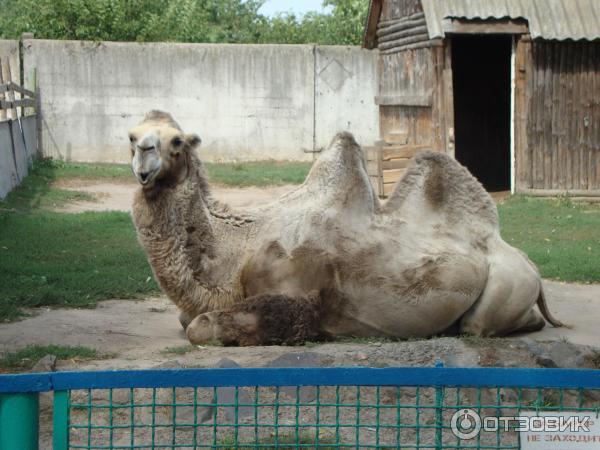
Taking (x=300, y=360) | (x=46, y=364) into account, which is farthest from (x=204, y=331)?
(x=46, y=364)

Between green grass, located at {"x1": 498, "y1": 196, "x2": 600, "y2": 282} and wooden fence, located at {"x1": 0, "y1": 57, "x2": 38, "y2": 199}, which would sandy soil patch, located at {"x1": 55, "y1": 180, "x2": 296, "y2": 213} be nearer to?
wooden fence, located at {"x1": 0, "y1": 57, "x2": 38, "y2": 199}

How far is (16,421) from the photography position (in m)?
2.42

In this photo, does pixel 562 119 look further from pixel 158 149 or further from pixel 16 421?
pixel 16 421

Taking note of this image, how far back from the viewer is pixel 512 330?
7152 mm

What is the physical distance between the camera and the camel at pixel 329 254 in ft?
20.5

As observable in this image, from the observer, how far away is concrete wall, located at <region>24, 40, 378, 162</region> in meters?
22.6

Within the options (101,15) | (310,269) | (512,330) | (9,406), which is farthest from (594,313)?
(101,15)

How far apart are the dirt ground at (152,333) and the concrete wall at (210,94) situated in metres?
14.7

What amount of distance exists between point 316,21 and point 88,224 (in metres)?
25.2

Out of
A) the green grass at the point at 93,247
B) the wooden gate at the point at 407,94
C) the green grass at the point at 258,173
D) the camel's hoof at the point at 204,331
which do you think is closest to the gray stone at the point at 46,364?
the camel's hoof at the point at 204,331

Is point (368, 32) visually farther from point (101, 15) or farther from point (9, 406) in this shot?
point (9, 406)

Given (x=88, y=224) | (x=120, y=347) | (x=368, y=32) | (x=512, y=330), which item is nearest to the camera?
(x=120, y=347)

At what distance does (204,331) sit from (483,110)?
49.2 feet

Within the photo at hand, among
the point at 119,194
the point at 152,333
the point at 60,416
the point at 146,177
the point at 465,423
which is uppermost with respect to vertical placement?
the point at 146,177
